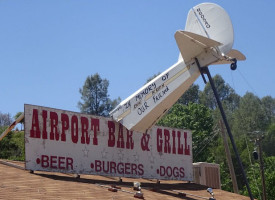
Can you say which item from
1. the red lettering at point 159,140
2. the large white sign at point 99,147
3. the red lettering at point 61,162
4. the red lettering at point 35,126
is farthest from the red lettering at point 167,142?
the red lettering at point 35,126

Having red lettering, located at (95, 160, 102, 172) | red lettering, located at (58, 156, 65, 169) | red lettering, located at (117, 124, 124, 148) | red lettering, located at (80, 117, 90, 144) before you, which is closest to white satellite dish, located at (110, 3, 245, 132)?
red lettering, located at (117, 124, 124, 148)

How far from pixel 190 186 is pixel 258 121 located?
251 feet

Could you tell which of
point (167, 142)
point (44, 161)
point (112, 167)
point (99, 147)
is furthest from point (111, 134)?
point (167, 142)

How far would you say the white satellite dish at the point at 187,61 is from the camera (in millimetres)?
23906

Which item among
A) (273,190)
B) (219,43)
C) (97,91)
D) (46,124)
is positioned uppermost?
(97,91)

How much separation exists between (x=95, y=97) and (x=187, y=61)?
266 ft

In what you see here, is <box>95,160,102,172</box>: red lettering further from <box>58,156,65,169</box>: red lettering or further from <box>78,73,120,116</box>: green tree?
<box>78,73,120,116</box>: green tree

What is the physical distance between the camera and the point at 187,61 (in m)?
24.8

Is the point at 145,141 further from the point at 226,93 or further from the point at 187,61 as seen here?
the point at 226,93

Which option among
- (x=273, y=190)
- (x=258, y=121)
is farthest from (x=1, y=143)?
(x=258, y=121)

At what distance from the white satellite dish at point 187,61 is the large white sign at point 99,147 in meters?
1.07

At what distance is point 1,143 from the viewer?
5303 cm

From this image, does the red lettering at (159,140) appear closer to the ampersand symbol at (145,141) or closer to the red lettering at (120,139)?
the ampersand symbol at (145,141)

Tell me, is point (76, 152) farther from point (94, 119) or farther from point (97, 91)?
point (97, 91)
